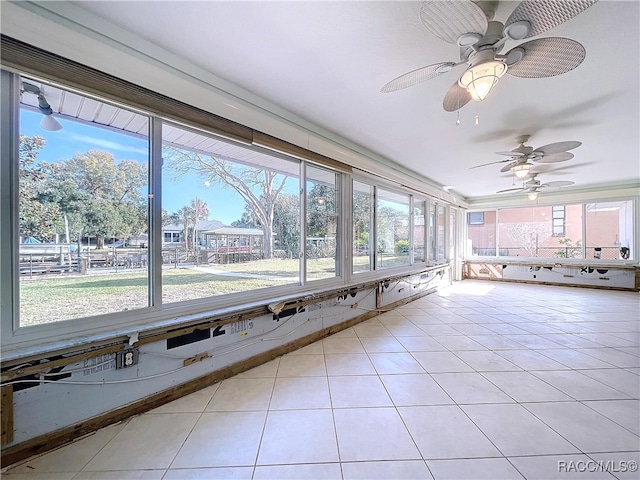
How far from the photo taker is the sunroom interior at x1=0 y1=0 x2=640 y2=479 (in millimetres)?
1432

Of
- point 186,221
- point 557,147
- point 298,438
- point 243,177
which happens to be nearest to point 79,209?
point 186,221

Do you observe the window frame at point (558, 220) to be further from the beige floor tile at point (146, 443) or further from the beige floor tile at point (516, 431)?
the beige floor tile at point (146, 443)

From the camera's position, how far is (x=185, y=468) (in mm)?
1374

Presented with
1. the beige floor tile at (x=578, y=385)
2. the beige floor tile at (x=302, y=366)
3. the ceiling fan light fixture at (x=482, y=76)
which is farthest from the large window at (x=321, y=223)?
the beige floor tile at (x=578, y=385)

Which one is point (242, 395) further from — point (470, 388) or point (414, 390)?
point (470, 388)

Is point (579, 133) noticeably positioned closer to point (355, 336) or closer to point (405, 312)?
point (405, 312)

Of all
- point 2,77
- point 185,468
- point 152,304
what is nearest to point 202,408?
point 185,468

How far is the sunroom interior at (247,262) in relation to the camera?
143cm

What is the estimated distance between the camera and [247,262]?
8.73 feet

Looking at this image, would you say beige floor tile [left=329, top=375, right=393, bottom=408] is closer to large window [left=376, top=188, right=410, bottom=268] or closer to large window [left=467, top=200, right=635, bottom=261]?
large window [left=376, top=188, right=410, bottom=268]

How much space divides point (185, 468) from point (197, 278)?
131 cm

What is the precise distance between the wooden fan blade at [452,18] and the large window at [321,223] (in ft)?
6.73

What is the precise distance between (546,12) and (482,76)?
1.15 feet

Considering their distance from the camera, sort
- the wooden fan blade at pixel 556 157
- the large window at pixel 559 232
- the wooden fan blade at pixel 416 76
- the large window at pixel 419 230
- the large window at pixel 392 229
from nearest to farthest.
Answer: the wooden fan blade at pixel 416 76, the wooden fan blade at pixel 556 157, the large window at pixel 392 229, the large window at pixel 419 230, the large window at pixel 559 232
